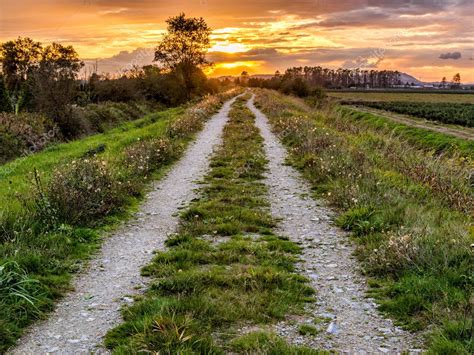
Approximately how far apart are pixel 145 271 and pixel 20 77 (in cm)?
2773

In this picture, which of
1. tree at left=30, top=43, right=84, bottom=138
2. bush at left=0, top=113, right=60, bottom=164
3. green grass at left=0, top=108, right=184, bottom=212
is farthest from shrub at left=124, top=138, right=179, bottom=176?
tree at left=30, top=43, right=84, bottom=138

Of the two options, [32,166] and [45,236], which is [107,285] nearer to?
[45,236]

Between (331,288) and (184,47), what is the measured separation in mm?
53416

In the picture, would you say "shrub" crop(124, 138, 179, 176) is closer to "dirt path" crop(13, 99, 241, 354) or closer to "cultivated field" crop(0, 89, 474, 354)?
"cultivated field" crop(0, 89, 474, 354)

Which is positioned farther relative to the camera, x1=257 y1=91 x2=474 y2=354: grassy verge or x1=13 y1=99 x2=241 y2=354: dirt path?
x1=257 y1=91 x2=474 y2=354: grassy verge

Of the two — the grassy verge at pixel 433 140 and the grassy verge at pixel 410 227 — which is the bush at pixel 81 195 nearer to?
the grassy verge at pixel 410 227

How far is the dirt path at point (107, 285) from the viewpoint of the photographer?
4.45 meters

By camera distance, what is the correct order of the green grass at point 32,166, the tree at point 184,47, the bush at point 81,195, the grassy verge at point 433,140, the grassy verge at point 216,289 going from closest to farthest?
the grassy verge at point 216,289 < the bush at point 81,195 < the green grass at point 32,166 < the grassy verge at point 433,140 < the tree at point 184,47

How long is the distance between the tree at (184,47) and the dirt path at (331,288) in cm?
4693

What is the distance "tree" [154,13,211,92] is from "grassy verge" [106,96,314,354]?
4778cm

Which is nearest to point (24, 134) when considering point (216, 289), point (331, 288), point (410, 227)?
point (216, 289)

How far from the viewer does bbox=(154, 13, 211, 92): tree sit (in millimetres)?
54500

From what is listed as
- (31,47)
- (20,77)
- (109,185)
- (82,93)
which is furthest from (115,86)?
(109,185)

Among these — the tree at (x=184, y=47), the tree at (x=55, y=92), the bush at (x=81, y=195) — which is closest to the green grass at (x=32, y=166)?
the bush at (x=81, y=195)
